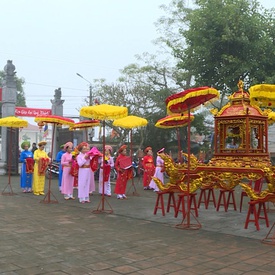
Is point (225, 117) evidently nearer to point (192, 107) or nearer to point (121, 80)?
point (192, 107)

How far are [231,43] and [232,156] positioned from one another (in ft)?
23.2

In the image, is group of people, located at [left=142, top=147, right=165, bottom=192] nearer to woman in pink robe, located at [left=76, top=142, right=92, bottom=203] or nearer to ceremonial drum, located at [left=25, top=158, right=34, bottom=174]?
woman in pink robe, located at [left=76, top=142, right=92, bottom=203]

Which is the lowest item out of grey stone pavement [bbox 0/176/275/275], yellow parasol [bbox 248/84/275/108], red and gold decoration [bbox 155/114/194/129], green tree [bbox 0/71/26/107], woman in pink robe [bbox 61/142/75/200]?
grey stone pavement [bbox 0/176/275/275]

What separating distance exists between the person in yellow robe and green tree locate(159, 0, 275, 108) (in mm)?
6952

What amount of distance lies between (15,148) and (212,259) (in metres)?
14.3

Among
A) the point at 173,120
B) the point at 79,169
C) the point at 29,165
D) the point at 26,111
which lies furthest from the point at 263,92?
the point at 26,111

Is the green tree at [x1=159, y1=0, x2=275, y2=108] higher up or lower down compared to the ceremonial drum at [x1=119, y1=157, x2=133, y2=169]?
higher up

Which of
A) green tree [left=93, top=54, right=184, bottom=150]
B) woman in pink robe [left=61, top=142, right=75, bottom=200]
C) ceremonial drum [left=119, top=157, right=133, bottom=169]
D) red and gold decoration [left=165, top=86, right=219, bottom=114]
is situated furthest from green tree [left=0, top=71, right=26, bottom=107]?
red and gold decoration [left=165, top=86, right=219, bottom=114]

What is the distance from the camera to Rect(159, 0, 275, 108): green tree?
13.7 m

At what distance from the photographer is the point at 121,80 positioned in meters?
22.8

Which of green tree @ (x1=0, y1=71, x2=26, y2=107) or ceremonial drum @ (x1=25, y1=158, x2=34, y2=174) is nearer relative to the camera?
ceremonial drum @ (x1=25, y1=158, x2=34, y2=174)

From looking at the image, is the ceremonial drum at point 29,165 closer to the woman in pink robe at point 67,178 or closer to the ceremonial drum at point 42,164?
the ceremonial drum at point 42,164

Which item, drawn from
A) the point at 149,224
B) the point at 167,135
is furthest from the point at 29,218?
the point at 167,135

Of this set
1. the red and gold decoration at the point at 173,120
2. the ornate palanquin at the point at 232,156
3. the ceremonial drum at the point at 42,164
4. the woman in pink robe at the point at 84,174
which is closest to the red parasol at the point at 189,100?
the ornate palanquin at the point at 232,156
